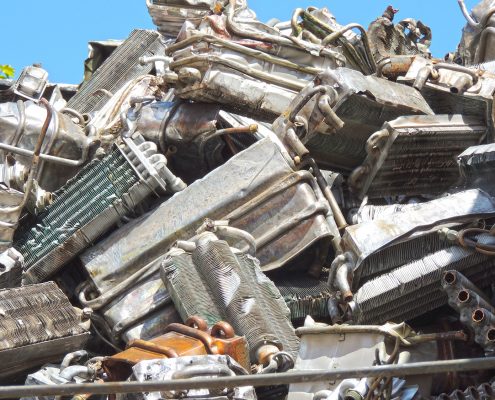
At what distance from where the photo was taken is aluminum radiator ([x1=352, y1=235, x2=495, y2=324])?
263 inches

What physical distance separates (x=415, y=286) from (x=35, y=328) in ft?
6.60

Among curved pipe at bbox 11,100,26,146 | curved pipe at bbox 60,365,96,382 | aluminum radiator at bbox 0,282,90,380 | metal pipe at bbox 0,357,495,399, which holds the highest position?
curved pipe at bbox 11,100,26,146

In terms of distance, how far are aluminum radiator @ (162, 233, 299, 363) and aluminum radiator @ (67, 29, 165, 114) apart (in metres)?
2.95

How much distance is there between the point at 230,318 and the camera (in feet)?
22.5

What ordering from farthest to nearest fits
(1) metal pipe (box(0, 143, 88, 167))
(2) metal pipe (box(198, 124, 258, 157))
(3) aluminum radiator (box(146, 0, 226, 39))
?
(3) aluminum radiator (box(146, 0, 226, 39)) → (1) metal pipe (box(0, 143, 88, 167)) → (2) metal pipe (box(198, 124, 258, 157))

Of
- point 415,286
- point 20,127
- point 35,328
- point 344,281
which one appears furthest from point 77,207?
point 415,286

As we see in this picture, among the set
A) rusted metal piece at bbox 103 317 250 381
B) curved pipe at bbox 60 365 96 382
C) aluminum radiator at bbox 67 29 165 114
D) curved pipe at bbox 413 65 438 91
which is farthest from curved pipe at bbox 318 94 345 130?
aluminum radiator at bbox 67 29 165 114

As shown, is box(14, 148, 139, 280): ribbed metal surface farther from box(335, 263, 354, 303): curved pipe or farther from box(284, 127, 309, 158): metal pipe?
box(335, 263, 354, 303): curved pipe

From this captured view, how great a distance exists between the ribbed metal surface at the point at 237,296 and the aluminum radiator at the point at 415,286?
0.45m

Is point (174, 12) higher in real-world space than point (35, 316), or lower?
higher

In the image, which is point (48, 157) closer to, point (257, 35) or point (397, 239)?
point (257, 35)

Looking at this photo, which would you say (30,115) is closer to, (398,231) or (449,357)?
(398,231)

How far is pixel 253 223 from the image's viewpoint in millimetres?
7645

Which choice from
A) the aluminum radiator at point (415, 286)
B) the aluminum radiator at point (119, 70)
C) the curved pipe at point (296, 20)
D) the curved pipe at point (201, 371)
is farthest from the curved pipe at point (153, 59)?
the curved pipe at point (201, 371)
